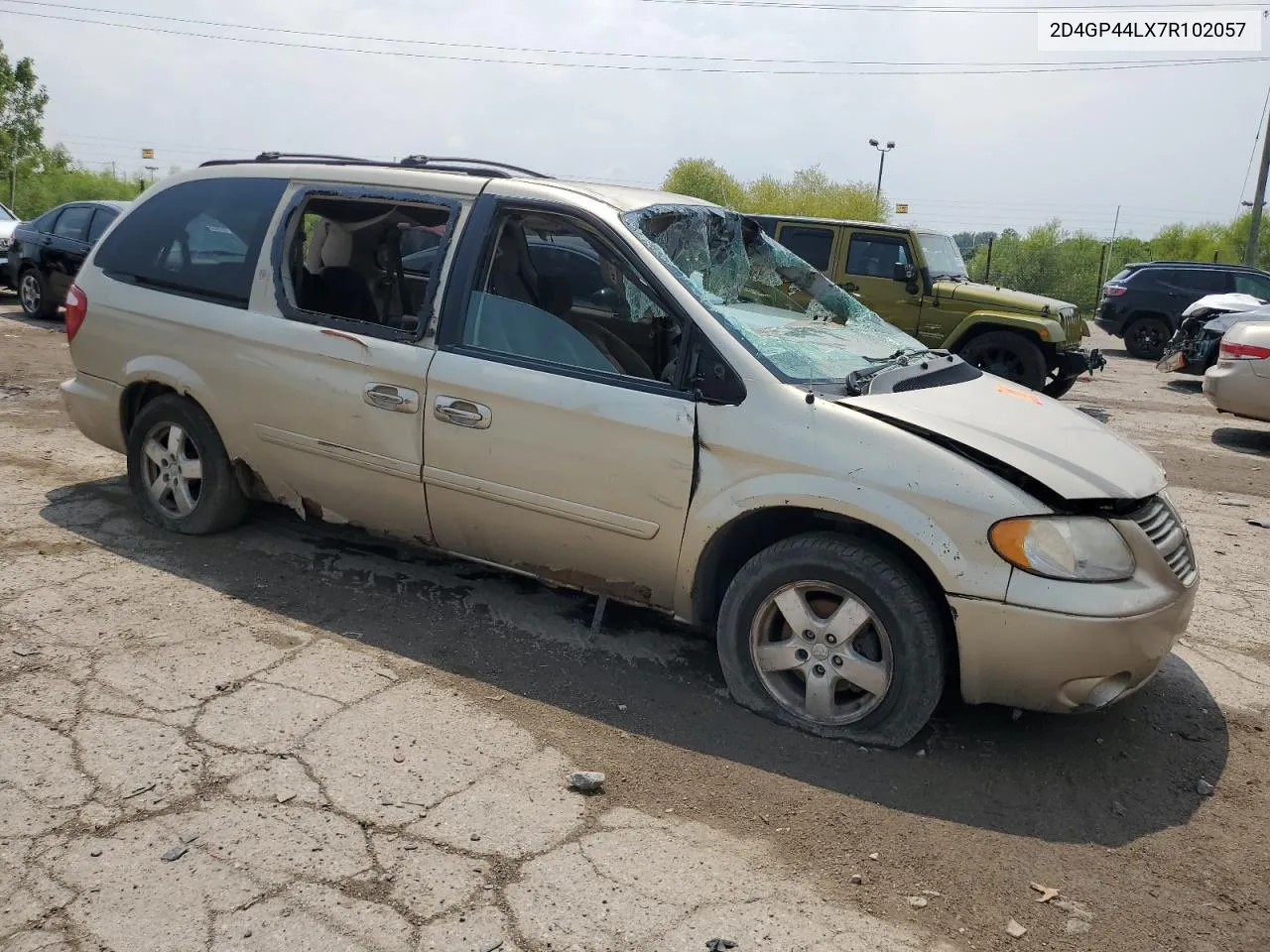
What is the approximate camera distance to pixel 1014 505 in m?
3.29

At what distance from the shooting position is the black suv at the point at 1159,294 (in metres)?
17.8

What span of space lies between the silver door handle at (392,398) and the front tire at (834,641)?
1.48 m

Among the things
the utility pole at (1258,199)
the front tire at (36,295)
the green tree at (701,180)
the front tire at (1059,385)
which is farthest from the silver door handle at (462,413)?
the green tree at (701,180)

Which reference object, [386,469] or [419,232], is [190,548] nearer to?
[386,469]

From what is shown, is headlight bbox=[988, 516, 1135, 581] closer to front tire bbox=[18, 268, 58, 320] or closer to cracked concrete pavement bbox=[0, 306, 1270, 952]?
cracked concrete pavement bbox=[0, 306, 1270, 952]

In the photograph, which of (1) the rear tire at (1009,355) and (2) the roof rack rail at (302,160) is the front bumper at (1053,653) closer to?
(2) the roof rack rail at (302,160)

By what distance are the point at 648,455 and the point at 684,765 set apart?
1073 mm

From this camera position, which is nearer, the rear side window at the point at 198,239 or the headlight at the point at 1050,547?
the headlight at the point at 1050,547

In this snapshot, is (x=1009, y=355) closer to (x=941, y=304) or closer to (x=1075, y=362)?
(x=1075, y=362)

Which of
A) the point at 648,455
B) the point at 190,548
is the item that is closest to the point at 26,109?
the point at 190,548

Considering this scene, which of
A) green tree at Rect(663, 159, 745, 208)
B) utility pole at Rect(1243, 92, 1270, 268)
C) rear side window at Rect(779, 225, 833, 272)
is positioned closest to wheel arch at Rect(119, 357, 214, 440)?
rear side window at Rect(779, 225, 833, 272)

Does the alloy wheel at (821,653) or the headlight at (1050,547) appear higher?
the headlight at (1050,547)

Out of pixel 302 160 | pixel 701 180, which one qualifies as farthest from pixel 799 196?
pixel 302 160

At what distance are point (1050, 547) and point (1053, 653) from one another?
33cm
